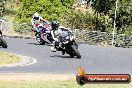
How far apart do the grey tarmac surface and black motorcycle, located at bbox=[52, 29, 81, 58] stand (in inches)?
11.5

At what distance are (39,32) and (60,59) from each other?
24.0 feet

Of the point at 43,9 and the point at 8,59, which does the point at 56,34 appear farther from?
the point at 43,9

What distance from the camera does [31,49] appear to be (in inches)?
948

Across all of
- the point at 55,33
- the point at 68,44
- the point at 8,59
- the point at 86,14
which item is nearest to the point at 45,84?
the point at 8,59

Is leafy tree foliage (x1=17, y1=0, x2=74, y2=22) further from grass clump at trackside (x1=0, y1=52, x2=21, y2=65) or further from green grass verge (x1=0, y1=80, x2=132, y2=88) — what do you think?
green grass verge (x1=0, y1=80, x2=132, y2=88)

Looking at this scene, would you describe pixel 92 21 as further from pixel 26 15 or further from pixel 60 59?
pixel 60 59

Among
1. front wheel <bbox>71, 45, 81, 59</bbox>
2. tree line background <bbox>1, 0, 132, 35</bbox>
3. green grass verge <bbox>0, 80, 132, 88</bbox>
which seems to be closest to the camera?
green grass verge <bbox>0, 80, 132, 88</bbox>

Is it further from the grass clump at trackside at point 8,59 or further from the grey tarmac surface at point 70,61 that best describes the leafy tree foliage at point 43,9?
the grass clump at trackside at point 8,59

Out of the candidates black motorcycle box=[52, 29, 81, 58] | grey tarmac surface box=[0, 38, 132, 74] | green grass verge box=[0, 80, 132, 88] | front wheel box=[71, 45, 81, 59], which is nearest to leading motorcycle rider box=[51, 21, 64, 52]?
black motorcycle box=[52, 29, 81, 58]

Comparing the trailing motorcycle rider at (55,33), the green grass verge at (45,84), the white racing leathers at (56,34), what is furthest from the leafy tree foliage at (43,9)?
the green grass verge at (45,84)

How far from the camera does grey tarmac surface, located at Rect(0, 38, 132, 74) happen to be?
16484 millimetres

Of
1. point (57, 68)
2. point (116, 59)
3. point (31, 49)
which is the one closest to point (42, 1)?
point (31, 49)

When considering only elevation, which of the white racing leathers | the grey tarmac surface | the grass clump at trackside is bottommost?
the grey tarmac surface

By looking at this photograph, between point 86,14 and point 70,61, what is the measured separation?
14563 millimetres
